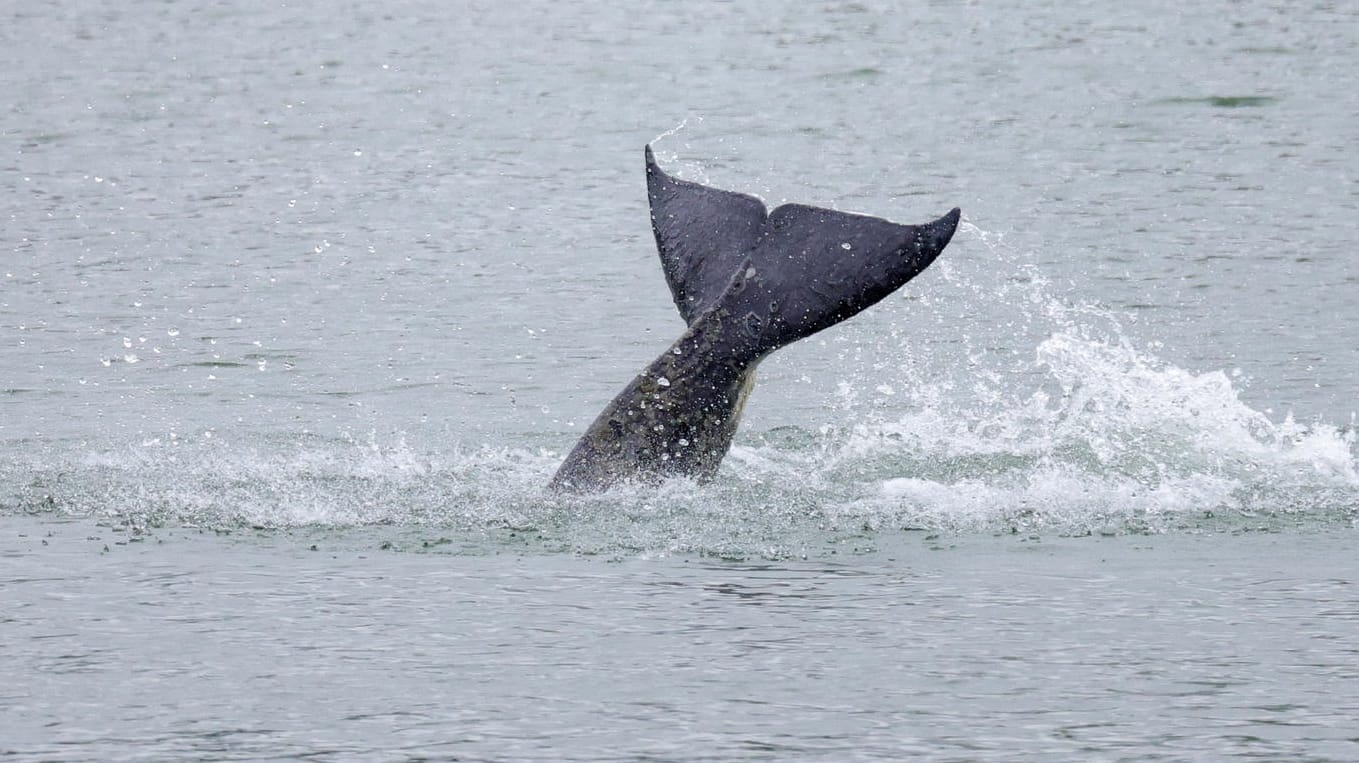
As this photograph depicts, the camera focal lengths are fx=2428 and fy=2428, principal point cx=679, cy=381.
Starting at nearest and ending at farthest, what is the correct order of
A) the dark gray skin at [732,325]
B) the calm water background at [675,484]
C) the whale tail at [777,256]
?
the calm water background at [675,484], the whale tail at [777,256], the dark gray skin at [732,325]

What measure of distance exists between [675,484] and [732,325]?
0.78 m

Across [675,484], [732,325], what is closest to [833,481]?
[675,484]

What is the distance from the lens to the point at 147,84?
32.2m

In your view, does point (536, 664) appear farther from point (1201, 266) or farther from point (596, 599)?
point (1201, 266)

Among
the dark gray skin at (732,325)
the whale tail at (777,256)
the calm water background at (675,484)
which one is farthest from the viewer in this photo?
the dark gray skin at (732,325)

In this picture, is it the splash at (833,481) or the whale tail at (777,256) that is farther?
the splash at (833,481)

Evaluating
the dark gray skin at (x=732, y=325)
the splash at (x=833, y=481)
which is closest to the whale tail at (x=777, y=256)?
the dark gray skin at (x=732, y=325)

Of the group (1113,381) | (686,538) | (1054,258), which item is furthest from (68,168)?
(686,538)

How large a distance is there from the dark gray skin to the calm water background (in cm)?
25

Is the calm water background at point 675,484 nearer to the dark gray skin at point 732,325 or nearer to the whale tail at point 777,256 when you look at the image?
the dark gray skin at point 732,325

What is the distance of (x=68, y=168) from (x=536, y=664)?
1815 centimetres

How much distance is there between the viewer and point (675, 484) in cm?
1109

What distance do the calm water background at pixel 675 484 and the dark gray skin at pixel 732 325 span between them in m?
0.25

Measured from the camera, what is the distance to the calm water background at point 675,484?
27.1 ft
